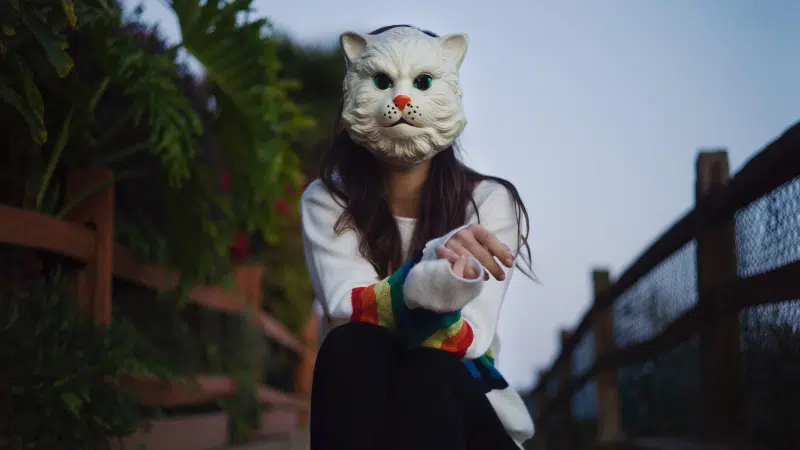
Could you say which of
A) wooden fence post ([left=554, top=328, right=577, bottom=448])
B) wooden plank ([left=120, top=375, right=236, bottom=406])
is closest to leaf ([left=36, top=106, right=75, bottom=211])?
wooden plank ([left=120, top=375, right=236, bottom=406])

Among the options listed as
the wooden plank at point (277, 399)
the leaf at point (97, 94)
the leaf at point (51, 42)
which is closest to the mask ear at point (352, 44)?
the leaf at point (51, 42)

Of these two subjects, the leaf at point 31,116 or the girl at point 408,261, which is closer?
the girl at point 408,261

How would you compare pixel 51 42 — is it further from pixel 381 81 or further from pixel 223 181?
pixel 223 181

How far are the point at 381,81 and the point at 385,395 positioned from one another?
0.62 m

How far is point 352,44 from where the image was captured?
2.02 metres

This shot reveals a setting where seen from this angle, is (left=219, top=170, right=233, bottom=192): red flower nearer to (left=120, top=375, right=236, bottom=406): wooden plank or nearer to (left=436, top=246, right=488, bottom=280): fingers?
(left=120, top=375, right=236, bottom=406): wooden plank

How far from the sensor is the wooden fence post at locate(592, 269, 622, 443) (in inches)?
183

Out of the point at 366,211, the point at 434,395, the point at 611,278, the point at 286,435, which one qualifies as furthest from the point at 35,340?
the point at 611,278

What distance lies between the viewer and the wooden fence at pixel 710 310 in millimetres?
2334

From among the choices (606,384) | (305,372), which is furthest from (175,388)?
(305,372)

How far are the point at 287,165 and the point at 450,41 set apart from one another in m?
2.07

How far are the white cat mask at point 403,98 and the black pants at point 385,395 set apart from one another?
392 millimetres

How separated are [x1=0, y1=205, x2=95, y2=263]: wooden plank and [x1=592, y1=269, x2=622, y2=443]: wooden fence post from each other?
2479 millimetres

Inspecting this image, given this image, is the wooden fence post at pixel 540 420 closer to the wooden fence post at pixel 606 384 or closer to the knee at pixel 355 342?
the wooden fence post at pixel 606 384
